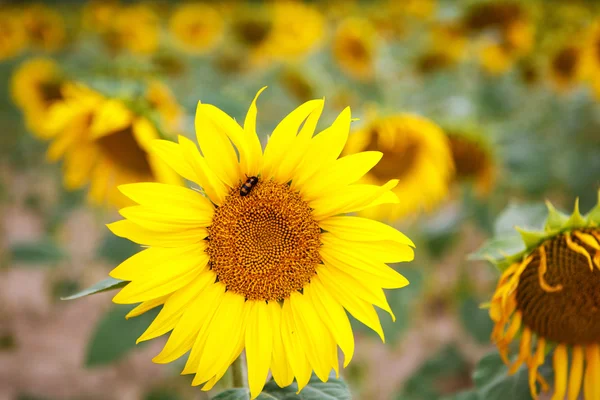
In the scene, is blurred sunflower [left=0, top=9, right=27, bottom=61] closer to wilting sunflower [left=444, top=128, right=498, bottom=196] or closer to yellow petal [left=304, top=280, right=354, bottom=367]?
wilting sunflower [left=444, top=128, right=498, bottom=196]

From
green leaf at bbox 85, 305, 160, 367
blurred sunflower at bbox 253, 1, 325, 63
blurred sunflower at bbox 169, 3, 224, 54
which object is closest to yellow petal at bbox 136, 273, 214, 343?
green leaf at bbox 85, 305, 160, 367

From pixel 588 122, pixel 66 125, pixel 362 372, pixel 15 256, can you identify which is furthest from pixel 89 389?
pixel 588 122

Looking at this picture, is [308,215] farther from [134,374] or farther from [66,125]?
[134,374]

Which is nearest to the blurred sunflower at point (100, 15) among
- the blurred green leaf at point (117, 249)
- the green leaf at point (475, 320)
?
the blurred green leaf at point (117, 249)

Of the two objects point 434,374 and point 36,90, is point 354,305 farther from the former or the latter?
point 36,90

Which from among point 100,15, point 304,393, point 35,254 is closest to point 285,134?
point 304,393

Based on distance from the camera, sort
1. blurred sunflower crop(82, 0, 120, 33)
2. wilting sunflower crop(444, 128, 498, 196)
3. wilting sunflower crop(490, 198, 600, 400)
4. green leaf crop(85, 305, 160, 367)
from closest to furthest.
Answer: wilting sunflower crop(490, 198, 600, 400), green leaf crop(85, 305, 160, 367), wilting sunflower crop(444, 128, 498, 196), blurred sunflower crop(82, 0, 120, 33)
